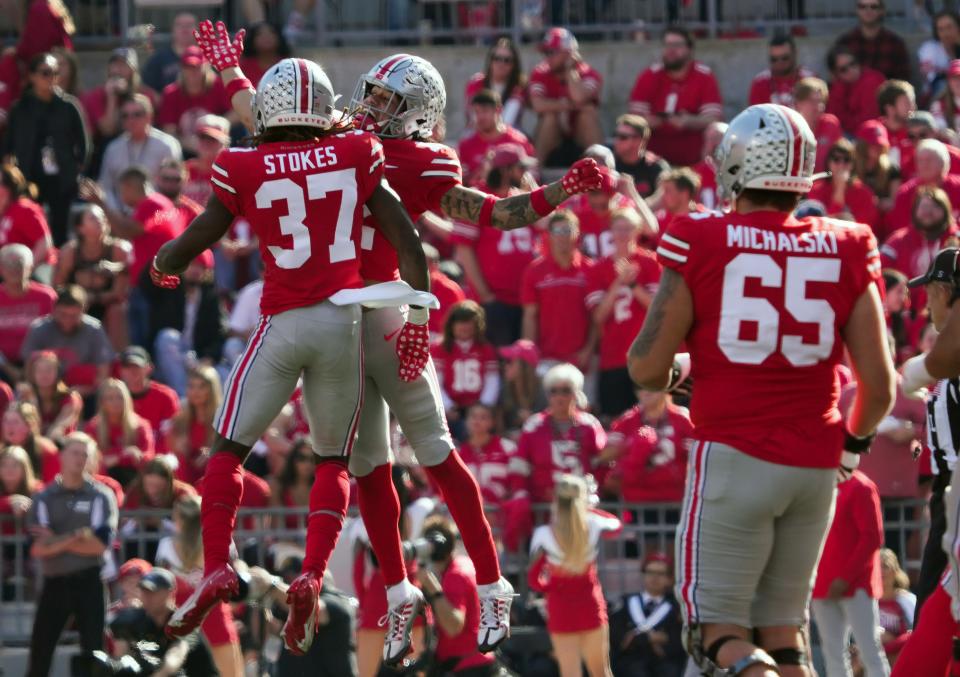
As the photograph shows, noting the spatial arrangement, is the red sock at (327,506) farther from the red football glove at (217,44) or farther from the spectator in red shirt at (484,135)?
the spectator in red shirt at (484,135)

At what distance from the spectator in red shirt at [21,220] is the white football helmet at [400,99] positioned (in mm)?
7519

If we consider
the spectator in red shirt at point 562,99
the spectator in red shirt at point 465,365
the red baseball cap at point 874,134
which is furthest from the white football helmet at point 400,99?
the spectator in red shirt at point 562,99

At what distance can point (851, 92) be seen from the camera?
16.0m

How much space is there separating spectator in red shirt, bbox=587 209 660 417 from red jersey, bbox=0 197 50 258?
13.8 ft

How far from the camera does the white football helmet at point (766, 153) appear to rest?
22.0 feet

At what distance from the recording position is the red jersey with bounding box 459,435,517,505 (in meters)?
12.6

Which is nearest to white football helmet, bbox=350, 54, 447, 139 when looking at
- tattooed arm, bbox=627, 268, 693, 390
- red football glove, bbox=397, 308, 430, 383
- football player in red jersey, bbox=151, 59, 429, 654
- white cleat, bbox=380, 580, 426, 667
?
football player in red jersey, bbox=151, 59, 429, 654

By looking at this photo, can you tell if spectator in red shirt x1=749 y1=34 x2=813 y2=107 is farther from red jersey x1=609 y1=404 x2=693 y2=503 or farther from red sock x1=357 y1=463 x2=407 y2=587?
red sock x1=357 y1=463 x2=407 y2=587

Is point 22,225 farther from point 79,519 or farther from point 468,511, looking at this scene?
point 468,511

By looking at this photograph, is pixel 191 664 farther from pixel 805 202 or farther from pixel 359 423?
pixel 805 202

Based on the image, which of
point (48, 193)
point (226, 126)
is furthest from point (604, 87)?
point (48, 193)

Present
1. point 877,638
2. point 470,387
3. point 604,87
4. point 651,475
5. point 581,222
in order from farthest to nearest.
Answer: point 604,87, point 581,222, point 470,387, point 651,475, point 877,638

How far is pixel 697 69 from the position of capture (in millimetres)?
16078

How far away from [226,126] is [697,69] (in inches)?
143
